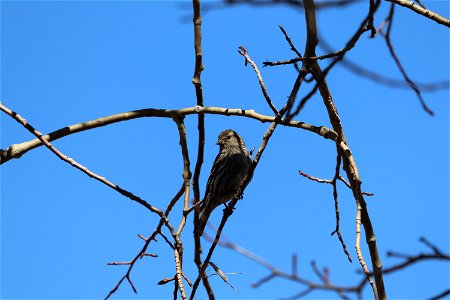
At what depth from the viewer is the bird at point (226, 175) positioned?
823 centimetres

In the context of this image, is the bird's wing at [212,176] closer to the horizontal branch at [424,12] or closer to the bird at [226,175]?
the bird at [226,175]

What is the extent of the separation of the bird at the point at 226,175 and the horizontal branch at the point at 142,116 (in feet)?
8.35

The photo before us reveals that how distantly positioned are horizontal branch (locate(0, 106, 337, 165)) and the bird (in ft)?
8.35

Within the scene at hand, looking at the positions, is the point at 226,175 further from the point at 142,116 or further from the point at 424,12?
the point at 424,12

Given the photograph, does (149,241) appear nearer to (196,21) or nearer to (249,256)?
(196,21)

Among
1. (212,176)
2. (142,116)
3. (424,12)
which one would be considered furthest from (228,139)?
(424,12)

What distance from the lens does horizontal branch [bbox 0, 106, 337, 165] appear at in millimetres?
4961

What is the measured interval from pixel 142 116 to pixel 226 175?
2.98 meters

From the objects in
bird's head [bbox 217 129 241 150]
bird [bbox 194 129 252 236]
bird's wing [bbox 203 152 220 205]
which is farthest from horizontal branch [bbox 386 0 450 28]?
bird's head [bbox 217 129 241 150]

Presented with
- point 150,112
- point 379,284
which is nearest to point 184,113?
point 150,112

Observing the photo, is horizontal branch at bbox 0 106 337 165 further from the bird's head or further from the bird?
the bird's head

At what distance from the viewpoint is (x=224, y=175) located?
834 centimetres

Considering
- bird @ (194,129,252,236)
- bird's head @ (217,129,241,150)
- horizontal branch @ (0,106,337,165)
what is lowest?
horizontal branch @ (0,106,337,165)

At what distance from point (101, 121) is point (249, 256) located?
9.91 feet
